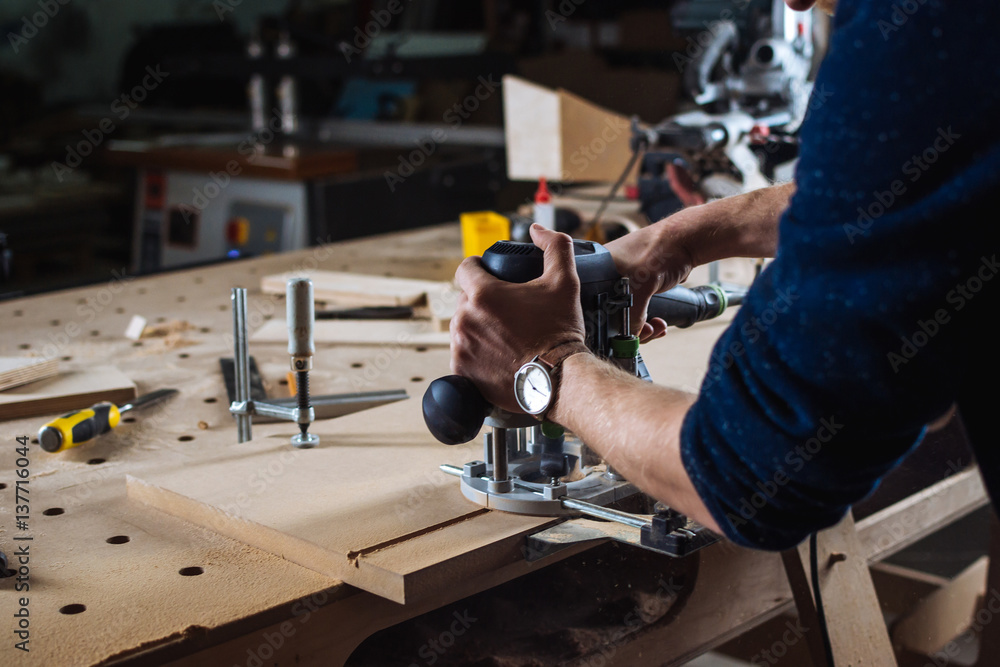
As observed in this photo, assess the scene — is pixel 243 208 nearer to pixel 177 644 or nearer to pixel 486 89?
pixel 486 89

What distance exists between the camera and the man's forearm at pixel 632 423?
0.71 m

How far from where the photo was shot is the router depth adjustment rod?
1091 millimetres

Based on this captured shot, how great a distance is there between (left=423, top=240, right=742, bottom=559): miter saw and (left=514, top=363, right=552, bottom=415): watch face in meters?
0.04

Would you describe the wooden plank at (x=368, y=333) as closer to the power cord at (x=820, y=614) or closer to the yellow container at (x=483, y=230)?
the yellow container at (x=483, y=230)

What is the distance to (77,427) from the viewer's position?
1.15 m

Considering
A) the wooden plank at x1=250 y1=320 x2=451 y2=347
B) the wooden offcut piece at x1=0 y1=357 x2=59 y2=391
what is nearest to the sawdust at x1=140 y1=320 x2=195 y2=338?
the wooden plank at x1=250 y1=320 x2=451 y2=347

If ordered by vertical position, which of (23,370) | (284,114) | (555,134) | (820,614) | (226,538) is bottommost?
(820,614)

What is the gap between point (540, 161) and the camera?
2367 mm

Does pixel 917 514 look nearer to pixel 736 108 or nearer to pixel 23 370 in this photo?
pixel 736 108

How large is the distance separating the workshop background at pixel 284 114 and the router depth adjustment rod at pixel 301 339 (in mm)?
1017

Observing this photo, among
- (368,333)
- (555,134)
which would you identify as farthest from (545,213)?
(368,333)

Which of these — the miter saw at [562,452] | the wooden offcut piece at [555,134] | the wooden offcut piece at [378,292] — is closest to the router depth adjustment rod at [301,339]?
the miter saw at [562,452]

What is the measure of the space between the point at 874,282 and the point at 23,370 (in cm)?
117

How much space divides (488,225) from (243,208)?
1.43m
